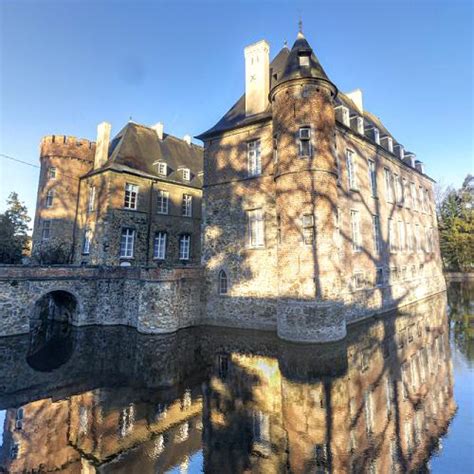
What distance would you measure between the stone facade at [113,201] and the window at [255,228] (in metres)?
8.79

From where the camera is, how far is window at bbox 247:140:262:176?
51.6 ft

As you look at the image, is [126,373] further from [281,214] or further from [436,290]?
[436,290]

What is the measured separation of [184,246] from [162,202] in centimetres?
388

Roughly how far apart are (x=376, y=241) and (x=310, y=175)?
321 inches

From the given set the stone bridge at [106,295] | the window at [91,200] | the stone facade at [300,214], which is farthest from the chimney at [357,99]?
the window at [91,200]

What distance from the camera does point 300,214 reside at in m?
12.9

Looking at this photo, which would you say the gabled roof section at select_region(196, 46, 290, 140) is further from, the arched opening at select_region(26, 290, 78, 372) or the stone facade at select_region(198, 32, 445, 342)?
the arched opening at select_region(26, 290, 78, 372)

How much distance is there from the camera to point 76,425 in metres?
6.65

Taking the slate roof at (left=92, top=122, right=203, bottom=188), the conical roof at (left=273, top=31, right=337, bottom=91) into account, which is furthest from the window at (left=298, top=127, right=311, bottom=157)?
the slate roof at (left=92, top=122, right=203, bottom=188)

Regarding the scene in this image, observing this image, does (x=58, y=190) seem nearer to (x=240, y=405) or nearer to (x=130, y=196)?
(x=130, y=196)

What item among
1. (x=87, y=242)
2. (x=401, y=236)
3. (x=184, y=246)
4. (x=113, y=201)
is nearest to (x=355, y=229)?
(x=401, y=236)

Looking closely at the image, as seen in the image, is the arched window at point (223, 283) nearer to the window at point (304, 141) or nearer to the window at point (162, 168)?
the window at point (304, 141)

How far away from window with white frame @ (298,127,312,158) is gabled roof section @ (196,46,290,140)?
302 centimetres

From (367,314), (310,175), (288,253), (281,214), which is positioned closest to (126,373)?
(288,253)
